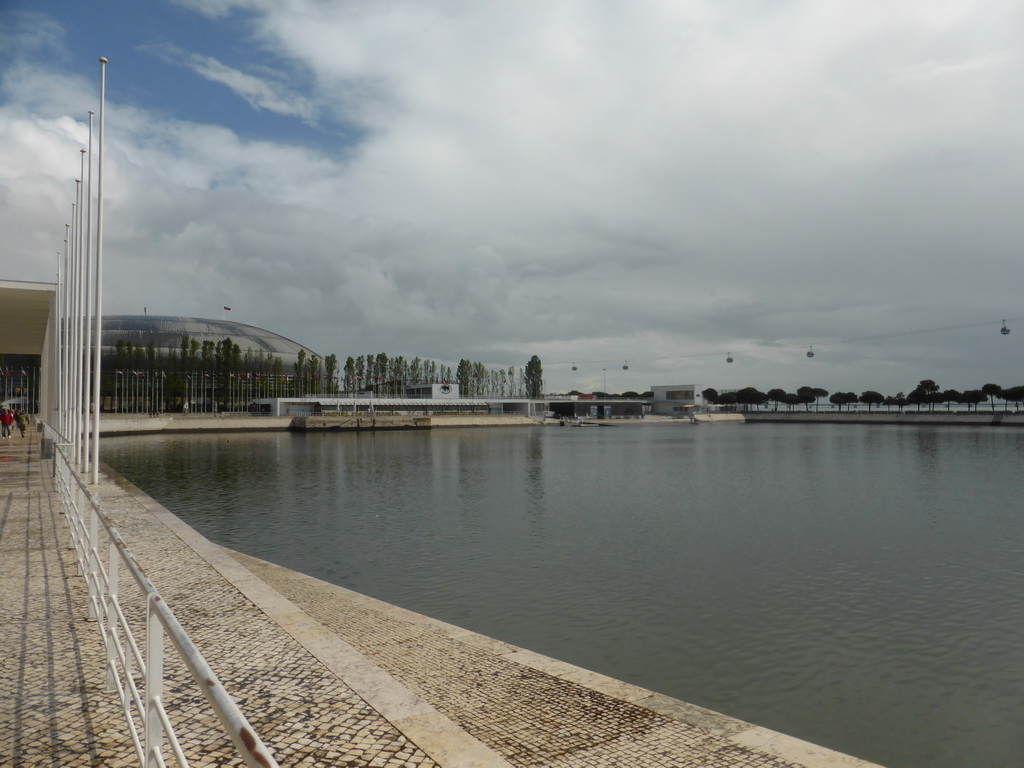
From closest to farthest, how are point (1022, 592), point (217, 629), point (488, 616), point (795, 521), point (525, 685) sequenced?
point (525, 685) → point (217, 629) → point (488, 616) → point (1022, 592) → point (795, 521)

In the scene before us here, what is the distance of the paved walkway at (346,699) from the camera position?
19.1ft

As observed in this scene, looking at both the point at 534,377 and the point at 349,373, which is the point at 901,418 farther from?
the point at 349,373

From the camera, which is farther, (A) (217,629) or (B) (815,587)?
(B) (815,587)

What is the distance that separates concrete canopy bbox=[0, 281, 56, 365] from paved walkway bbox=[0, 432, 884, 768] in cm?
1766

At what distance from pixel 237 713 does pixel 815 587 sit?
15.8 metres

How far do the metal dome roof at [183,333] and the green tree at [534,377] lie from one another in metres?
58.5

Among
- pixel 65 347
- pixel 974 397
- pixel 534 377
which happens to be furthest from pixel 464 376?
pixel 65 347

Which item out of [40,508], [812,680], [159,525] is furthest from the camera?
[40,508]

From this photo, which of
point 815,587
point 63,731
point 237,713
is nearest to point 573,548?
point 815,587

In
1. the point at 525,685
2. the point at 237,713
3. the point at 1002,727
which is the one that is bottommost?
the point at 1002,727

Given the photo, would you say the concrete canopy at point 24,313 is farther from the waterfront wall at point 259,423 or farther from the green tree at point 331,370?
the green tree at point 331,370

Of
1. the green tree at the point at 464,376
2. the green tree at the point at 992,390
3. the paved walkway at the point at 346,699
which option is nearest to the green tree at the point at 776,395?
the green tree at the point at 992,390

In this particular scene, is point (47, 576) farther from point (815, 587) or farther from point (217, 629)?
point (815, 587)

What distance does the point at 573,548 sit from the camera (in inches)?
776
